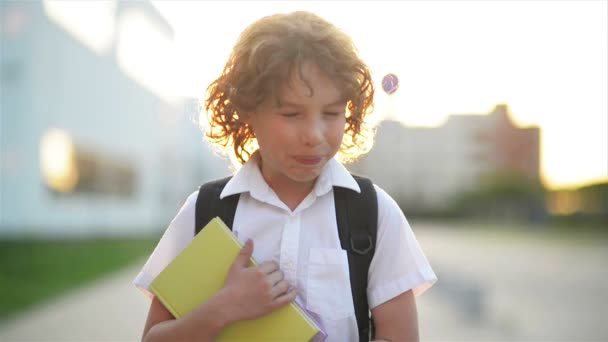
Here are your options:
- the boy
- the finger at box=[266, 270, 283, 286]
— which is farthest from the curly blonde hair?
the finger at box=[266, 270, 283, 286]

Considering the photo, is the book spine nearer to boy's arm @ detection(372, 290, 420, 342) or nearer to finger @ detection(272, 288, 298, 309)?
finger @ detection(272, 288, 298, 309)

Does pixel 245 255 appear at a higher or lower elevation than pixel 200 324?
higher

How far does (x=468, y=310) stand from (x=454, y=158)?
29318mm

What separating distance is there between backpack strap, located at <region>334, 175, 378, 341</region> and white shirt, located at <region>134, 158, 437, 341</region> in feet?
0.04

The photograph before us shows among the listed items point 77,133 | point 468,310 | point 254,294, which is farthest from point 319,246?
point 77,133

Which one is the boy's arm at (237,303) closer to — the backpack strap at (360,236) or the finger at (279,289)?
the finger at (279,289)

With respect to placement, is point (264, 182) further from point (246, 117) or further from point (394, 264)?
point (394, 264)

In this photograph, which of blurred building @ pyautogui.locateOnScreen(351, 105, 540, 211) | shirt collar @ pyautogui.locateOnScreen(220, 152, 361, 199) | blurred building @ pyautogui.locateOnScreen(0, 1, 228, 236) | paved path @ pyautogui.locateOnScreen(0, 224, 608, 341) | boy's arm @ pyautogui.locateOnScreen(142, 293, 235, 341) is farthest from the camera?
blurred building @ pyautogui.locateOnScreen(351, 105, 540, 211)

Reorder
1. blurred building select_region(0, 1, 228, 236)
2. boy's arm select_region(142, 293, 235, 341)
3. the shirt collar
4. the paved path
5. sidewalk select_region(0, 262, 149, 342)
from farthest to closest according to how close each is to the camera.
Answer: blurred building select_region(0, 1, 228, 236)
the paved path
sidewalk select_region(0, 262, 149, 342)
the shirt collar
boy's arm select_region(142, 293, 235, 341)

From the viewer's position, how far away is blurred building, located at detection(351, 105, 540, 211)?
3072cm

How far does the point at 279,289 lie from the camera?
1533 millimetres

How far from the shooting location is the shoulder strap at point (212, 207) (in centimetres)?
168

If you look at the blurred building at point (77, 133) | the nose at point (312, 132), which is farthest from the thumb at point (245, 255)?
the blurred building at point (77, 133)

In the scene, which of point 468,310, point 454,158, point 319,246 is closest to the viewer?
point 319,246
